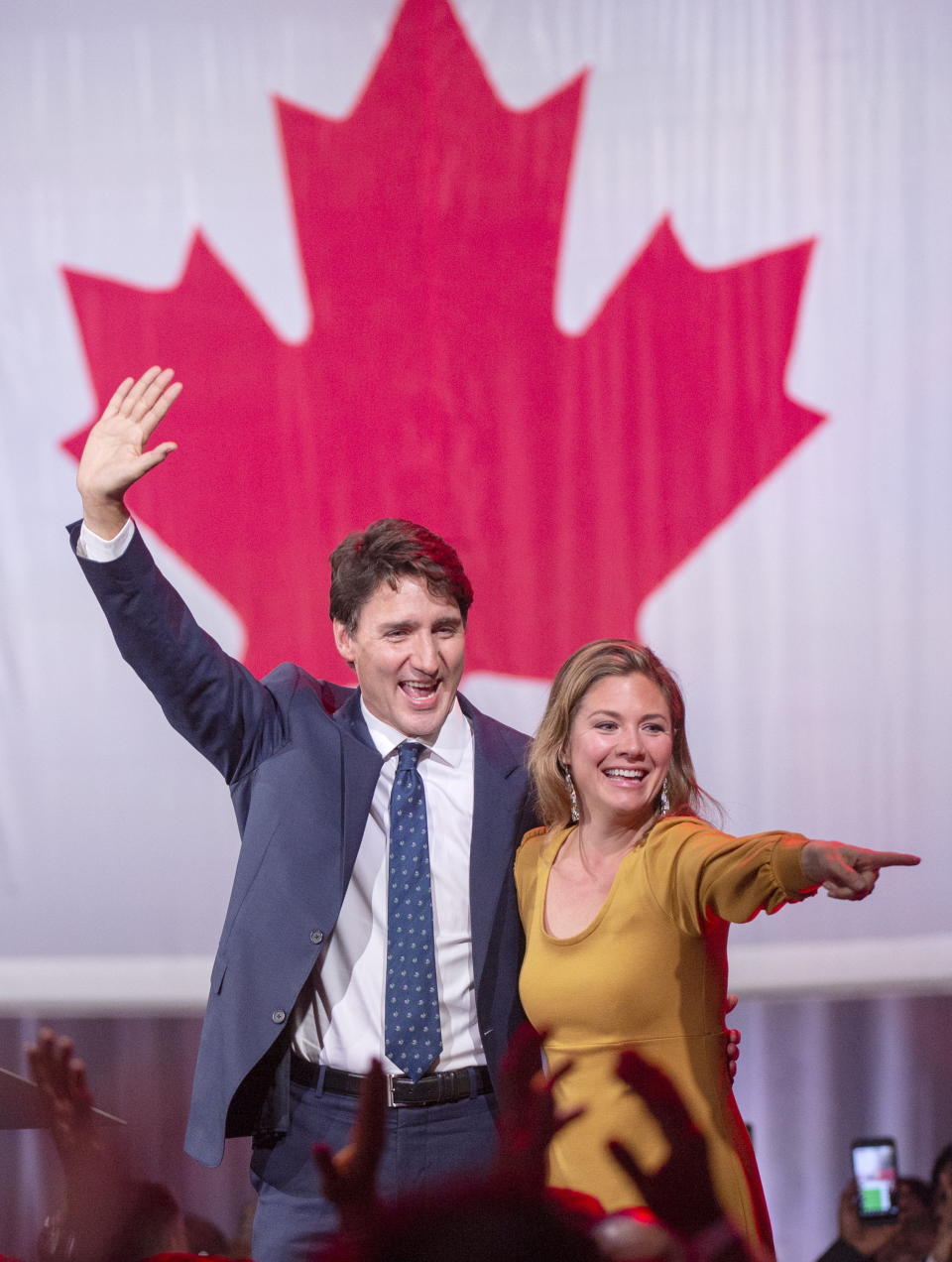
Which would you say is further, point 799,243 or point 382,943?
point 799,243

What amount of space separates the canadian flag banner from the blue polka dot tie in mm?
1302

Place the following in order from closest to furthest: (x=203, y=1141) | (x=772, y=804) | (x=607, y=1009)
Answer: (x=607, y=1009), (x=203, y=1141), (x=772, y=804)

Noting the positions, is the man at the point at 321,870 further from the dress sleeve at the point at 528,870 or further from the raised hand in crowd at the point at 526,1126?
the raised hand in crowd at the point at 526,1126

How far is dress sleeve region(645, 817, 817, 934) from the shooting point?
1355 mm

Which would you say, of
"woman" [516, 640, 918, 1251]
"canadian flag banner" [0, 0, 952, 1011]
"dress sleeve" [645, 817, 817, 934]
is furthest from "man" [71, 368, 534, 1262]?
"canadian flag banner" [0, 0, 952, 1011]

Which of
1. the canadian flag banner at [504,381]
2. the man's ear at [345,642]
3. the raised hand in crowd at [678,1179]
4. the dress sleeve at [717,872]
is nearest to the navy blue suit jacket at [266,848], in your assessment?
the man's ear at [345,642]

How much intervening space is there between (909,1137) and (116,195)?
2931mm

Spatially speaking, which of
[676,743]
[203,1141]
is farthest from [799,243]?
[203,1141]

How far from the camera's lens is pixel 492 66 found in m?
3.21

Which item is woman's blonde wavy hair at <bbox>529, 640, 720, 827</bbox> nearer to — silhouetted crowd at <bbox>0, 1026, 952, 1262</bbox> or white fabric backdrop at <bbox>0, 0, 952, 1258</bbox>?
silhouetted crowd at <bbox>0, 1026, 952, 1262</bbox>

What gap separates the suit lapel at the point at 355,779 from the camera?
179 centimetres

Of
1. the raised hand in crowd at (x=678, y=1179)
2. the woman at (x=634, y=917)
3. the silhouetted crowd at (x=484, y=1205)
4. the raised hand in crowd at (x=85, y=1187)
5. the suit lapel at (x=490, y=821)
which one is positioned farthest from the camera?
the suit lapel at (x=490, y=821)

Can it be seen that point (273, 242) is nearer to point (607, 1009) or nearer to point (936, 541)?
point (936, 541)

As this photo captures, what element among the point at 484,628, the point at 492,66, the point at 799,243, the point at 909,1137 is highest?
the point at 492,66
